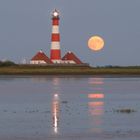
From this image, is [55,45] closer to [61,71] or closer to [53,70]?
[53,70]

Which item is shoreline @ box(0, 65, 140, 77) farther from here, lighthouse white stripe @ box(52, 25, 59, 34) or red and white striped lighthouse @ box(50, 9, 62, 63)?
lighthouse white stripe @ box(52, 25, 59, 34)

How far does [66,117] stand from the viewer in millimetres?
Result: 21453

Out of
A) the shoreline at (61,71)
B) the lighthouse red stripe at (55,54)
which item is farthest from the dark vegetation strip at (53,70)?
the lighthouse red stripe at (55,54)

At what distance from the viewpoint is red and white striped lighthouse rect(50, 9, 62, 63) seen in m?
79.5

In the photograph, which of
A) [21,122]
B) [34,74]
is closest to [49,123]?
[21,122]

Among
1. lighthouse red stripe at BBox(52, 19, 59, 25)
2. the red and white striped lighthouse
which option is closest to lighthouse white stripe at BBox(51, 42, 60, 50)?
the red and white striped lighthouse

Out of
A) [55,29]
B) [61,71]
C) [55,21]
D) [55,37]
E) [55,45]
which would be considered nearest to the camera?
[55,45]

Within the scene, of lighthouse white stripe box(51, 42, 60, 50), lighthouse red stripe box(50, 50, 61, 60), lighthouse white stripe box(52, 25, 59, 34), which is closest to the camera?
lighthouse white stripe box(51, 42, 60, 50)

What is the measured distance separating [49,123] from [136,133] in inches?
133

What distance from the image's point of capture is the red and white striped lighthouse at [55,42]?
79.5 meters

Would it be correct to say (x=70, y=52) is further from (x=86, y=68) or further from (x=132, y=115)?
(x=132, y=115)

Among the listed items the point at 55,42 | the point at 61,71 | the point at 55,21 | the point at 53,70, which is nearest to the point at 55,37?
the point at 55,42

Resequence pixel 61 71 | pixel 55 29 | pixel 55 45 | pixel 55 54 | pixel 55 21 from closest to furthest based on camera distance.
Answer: pixel 55 45, pixel 55 54, pixel 55 29, pixel 55 21, pixel 61 71

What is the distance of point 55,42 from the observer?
260 ft
